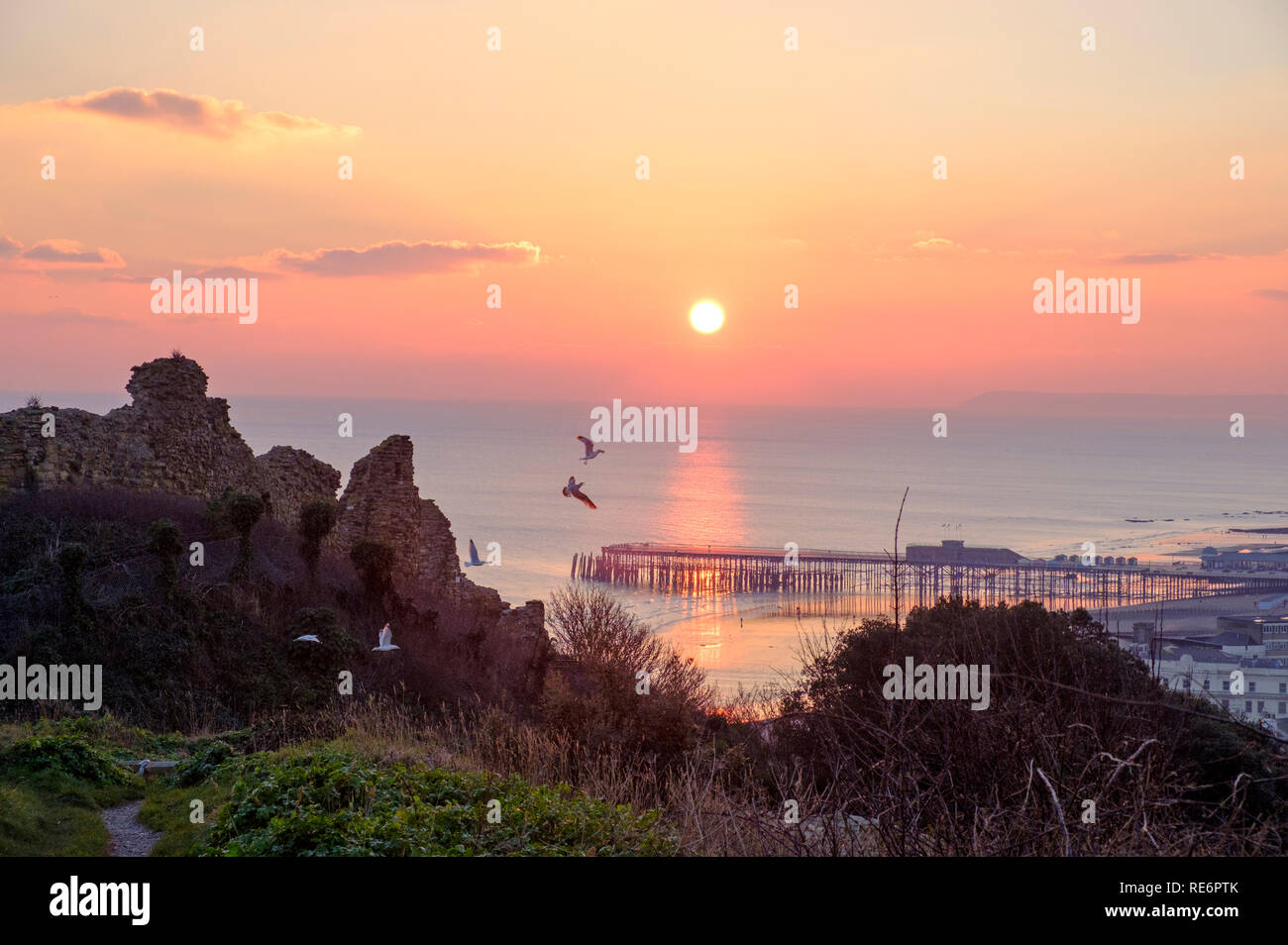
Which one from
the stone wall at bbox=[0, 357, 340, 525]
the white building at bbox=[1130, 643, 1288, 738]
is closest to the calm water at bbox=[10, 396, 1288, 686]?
the white building at bbox=[1130, 643, 1288, 738]

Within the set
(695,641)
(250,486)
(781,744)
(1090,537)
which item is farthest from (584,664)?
(1090,537)

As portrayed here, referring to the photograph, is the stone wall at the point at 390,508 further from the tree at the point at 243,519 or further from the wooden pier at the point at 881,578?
the wooden pier at the point at 881,578

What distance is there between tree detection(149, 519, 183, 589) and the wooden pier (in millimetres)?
52779

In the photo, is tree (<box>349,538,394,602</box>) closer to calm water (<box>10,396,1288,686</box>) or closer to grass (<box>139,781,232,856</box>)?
grass (<box>139,781,232,856</box>)

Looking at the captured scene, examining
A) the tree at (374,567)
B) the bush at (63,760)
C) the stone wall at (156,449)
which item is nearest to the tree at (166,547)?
the tree at (374,567)

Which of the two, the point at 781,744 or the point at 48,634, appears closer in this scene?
the point at 48,634

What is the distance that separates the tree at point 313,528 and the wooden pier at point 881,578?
160 ft

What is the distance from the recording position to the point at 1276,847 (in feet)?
18.6

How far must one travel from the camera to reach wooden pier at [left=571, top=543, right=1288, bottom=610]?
2717 inches

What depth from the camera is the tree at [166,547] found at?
18.0m

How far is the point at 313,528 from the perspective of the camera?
73.2 ft

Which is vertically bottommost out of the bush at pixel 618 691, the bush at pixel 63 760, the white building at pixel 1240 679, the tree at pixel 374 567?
the white building at pixel 1240 679
